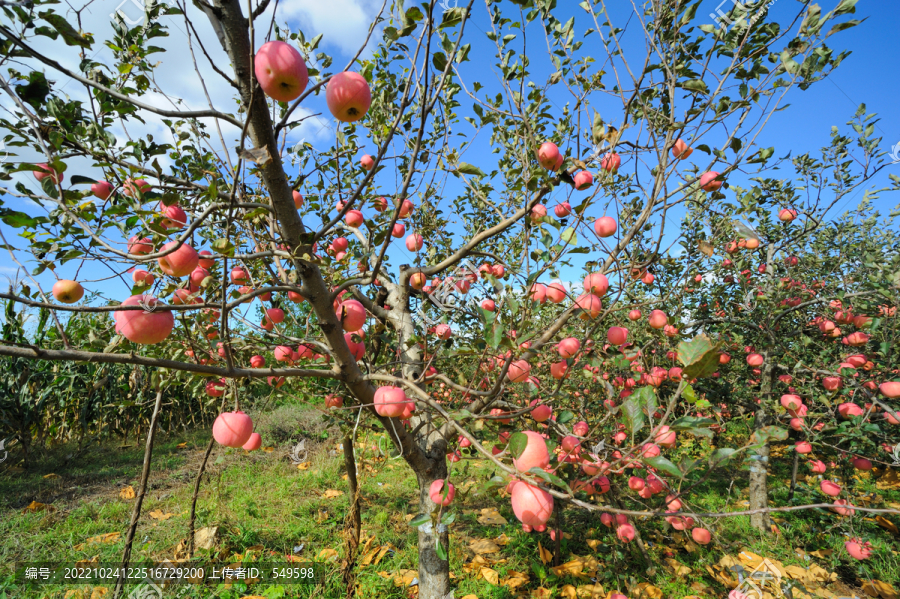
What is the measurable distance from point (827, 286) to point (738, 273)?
1039 mm

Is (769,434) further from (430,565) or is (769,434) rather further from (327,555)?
(327,555)

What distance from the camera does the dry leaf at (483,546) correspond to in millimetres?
3248

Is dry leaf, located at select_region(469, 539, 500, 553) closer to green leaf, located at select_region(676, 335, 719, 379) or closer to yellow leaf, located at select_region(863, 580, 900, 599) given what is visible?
yellow leaf, located at select_region(863, 580, 900, 599)

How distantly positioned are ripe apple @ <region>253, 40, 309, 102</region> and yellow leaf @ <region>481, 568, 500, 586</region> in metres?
3.14

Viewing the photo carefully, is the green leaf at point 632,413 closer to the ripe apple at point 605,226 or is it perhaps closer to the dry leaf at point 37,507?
the ripe apple at point 605,226

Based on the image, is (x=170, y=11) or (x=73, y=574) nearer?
(x=170, y=11)

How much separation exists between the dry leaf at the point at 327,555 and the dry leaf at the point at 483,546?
3.70 feet

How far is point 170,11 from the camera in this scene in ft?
3.98

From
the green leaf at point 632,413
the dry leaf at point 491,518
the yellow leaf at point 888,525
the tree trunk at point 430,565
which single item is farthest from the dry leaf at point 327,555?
the yellow leaf at point 888,525

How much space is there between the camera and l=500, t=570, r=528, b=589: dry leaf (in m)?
2.69

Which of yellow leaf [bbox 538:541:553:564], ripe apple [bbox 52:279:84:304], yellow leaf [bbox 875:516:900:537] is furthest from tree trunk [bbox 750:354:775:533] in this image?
ripe apple [bbox 52:279:84:304]

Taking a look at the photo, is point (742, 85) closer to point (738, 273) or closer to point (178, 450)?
point (738, 273)

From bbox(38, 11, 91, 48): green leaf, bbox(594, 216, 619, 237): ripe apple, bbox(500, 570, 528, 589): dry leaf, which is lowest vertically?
bbox(500, 570, 528, 589): dry leaf

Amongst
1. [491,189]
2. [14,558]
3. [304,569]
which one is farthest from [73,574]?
[491,189]
